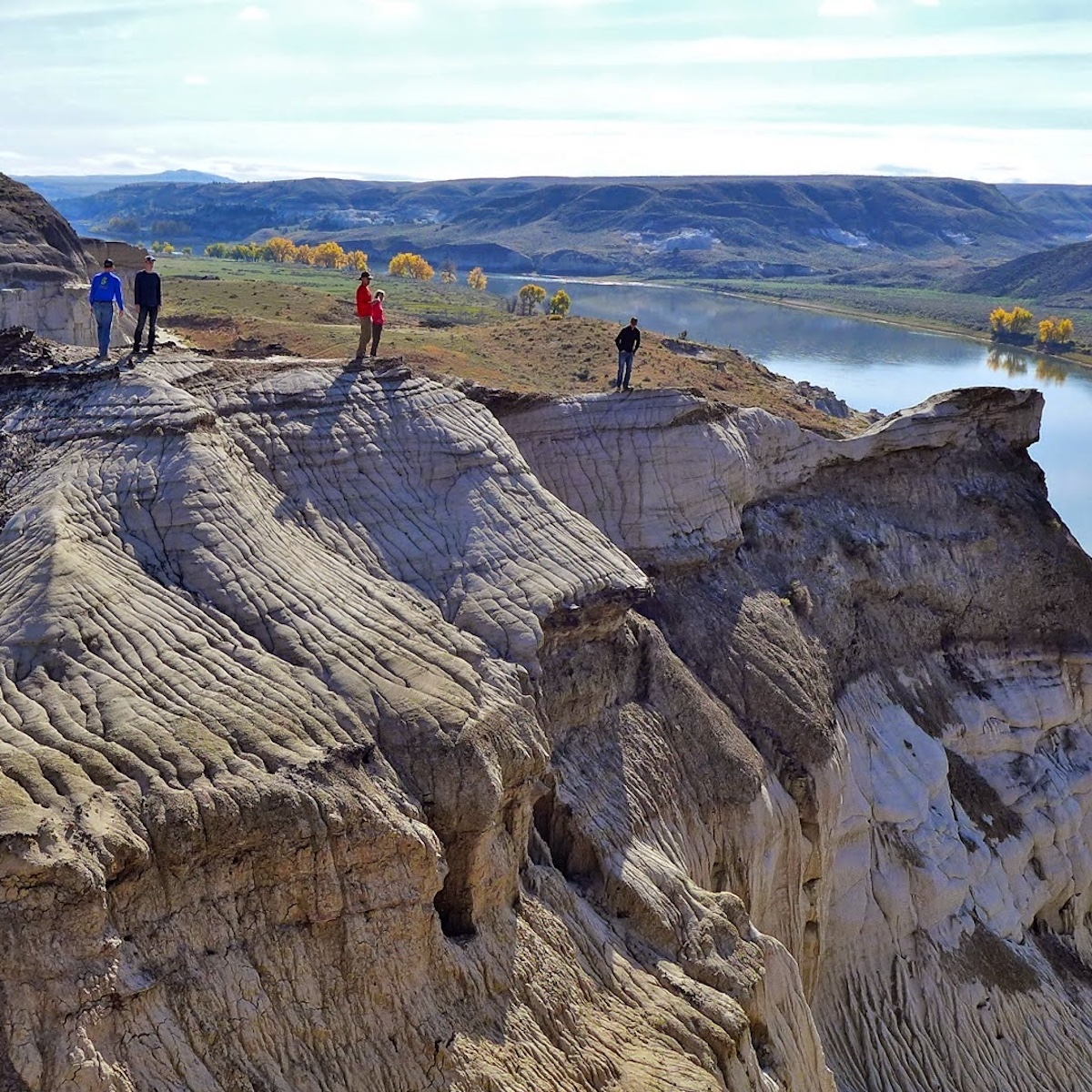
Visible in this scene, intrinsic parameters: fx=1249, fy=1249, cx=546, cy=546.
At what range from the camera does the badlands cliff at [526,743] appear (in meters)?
8.78

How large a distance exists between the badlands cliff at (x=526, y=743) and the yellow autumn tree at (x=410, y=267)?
9355cm

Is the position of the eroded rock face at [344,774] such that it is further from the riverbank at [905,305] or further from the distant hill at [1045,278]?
the distant hill at [1045,278]

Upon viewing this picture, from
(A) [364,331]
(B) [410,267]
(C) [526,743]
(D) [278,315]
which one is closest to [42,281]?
(A) [364,331]

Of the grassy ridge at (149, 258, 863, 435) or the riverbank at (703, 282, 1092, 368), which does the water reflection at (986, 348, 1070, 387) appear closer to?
the riverbank at (703, 282, 1092, 368)

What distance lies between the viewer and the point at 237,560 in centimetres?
1145

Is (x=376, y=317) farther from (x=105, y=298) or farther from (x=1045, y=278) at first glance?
→ (x=1045, y=278)

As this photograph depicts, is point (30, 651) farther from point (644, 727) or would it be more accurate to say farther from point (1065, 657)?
point (1065, 657)

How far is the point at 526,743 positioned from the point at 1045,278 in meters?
144

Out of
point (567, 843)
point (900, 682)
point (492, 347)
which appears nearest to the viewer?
point (567, 843)

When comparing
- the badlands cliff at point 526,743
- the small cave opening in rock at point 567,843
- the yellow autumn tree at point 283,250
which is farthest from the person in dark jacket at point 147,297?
the yellow autumn tree at point 283,250

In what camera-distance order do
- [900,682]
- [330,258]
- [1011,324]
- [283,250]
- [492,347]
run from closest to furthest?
1. [900,682]
2. [492,347]
3. [1011,324]
4. [330,258]
5. [283,250]

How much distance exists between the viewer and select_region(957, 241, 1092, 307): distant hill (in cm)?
13388

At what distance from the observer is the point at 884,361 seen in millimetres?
78625

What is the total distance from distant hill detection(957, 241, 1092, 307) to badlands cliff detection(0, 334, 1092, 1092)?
392 ft
